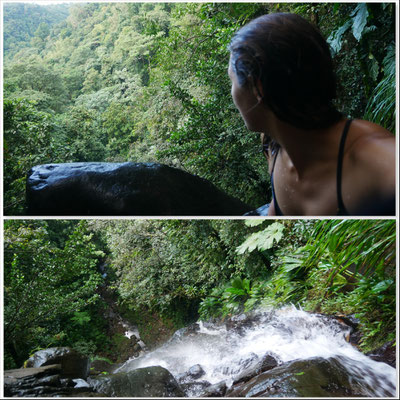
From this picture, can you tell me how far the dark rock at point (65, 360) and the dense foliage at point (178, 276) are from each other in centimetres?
2

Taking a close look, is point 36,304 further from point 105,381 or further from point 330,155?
point 330,155

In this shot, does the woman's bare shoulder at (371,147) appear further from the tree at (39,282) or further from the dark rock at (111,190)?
the tree at (39,282)

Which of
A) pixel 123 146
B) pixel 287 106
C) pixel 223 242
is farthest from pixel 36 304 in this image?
pixel 287 106

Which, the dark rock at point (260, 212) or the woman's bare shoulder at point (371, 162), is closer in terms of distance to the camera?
the woman's bare shoulder at point (371, 162)

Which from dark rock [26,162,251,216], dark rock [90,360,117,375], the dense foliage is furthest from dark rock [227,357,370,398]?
dark rock [26,162,251,216]

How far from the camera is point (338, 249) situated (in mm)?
1042

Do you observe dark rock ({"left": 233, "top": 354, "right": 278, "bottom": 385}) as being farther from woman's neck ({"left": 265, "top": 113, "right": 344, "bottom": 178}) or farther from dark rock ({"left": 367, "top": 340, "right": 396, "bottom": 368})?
woman's neck ({"left": 265, "top": 113, "right": 344, "bottom": 178})

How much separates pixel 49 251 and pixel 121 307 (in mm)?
260

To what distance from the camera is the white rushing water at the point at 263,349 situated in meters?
0.94

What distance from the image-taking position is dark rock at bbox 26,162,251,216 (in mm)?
801

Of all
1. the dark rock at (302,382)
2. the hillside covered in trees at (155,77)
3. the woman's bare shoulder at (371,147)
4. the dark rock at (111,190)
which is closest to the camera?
the woman's bare shoulder at (371,147)

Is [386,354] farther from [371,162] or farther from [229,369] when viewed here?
[371,162]

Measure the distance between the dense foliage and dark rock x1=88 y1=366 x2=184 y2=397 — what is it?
69 millimetres

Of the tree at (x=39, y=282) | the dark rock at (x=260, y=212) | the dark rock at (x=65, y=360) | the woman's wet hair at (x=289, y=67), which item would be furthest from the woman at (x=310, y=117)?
the dark rock at (x=65, y=360)
